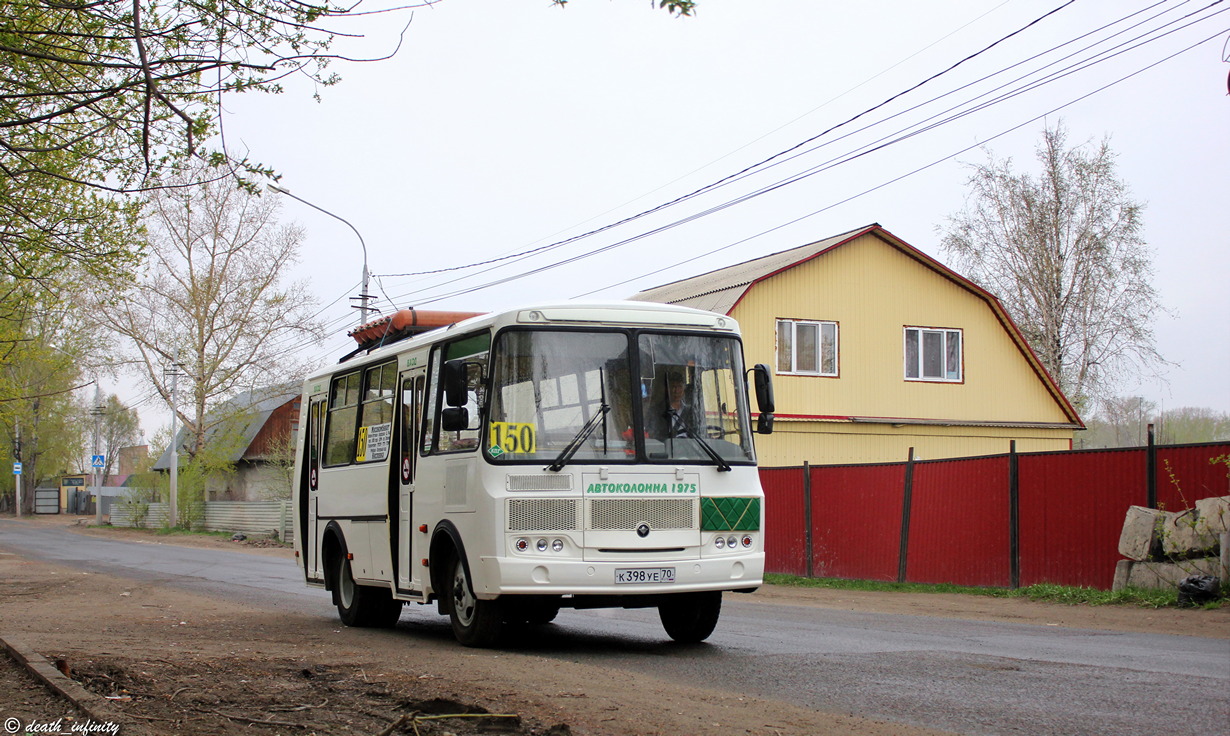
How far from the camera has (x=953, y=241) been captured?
141 ft

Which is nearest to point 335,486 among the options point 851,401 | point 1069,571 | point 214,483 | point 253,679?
point 253,679

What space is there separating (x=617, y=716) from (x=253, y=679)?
108 inches

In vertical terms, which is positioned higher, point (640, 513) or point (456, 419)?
point (456, 419)

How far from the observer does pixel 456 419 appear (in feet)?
33.4

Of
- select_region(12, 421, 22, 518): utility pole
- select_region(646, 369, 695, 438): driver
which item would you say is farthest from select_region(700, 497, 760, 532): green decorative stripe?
select_region(12, 421, 22, 518): utility pole

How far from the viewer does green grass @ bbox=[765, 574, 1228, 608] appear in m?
14.2

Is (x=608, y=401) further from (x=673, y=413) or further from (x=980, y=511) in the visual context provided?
(x=980, y=511)

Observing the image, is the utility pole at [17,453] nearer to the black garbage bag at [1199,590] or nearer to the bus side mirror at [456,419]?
the bus side mirror at [456,419]

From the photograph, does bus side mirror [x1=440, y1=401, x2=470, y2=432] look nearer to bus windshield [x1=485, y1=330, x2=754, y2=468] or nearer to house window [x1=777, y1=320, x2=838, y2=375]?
bus windshield [x1=485, y1=330, x2=754, y2=468]

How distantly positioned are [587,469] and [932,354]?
24838 mm

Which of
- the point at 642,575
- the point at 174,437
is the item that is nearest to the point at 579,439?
the point at 642,575

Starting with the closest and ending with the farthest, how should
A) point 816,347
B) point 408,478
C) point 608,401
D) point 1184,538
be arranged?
point 608,401 < point 408,478 < point 1184,538 < point 816,347

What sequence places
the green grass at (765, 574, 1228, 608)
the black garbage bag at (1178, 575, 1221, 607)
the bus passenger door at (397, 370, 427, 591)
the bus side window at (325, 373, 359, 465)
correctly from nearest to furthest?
1. the bus passenger door at (397, 370, 427, 591)
2. the black garbage bag at (1178, 575, 1221, 607)
3. the bus side window at (325, 373, 359, 465)
4. the green grass at (765, 574, 1228, 608)

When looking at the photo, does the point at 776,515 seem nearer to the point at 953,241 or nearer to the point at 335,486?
the point at 335,486
